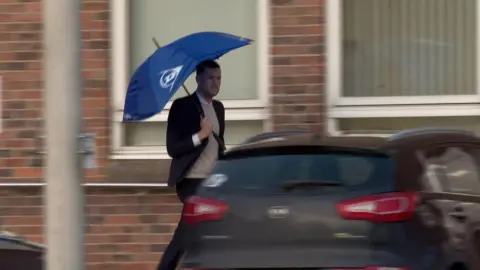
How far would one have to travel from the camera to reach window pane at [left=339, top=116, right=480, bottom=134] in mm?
9414

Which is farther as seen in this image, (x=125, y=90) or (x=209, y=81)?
(x=125, y=90)

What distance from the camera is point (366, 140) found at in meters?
6.02

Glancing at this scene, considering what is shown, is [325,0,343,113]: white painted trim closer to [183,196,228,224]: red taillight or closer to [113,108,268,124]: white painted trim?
[113,108,268,124]: white painted trim

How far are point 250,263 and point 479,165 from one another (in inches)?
70.5

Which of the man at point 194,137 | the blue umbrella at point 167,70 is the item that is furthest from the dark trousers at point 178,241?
the blue umbrella at point 167,70

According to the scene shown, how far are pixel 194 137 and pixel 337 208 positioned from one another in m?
2.03

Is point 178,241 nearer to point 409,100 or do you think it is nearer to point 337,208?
point 337,208

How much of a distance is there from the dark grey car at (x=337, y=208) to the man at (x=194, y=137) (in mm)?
1241

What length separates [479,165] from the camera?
6551 millimetres

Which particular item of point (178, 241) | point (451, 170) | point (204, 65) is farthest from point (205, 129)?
point (451, 170)

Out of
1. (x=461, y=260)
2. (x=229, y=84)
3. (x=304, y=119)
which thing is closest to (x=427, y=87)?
(x=304, y=119)

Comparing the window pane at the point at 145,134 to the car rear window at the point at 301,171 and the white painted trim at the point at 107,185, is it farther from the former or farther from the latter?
the car rear window at the point at 301,171

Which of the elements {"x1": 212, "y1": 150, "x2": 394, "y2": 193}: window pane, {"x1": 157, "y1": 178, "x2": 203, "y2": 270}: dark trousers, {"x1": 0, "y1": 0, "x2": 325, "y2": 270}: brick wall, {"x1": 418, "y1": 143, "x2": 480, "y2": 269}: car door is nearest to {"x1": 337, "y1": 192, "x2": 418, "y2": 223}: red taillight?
{"x1": 212, "y1": 150, "x2": 394, "y2": 193}: window pane

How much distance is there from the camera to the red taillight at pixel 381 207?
5508mm
